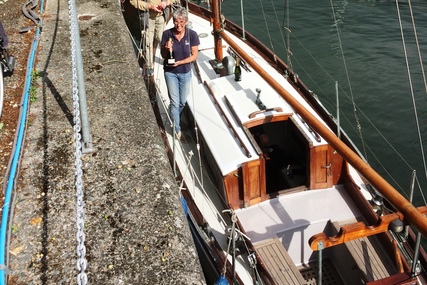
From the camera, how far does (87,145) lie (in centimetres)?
446

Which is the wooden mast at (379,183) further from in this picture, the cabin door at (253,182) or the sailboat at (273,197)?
the cabin door at (253,182)

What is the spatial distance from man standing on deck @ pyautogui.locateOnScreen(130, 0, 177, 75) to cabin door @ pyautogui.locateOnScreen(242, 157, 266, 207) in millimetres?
3717

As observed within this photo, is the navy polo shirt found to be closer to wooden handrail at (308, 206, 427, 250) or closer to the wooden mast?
the wooden mast

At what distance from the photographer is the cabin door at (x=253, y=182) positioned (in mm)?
5602

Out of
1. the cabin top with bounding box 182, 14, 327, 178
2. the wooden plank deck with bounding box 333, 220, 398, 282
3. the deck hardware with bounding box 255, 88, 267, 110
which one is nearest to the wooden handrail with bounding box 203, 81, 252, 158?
the cabin top with bounding box 182, 14, 327, 178

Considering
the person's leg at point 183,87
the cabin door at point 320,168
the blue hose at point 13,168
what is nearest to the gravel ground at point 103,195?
the blue hose at point 13,168

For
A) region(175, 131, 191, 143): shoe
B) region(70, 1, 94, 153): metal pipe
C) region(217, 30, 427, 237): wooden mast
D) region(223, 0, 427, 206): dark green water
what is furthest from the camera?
region(223, 0, 427, 206): dark green water

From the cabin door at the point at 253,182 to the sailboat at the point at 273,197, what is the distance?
1 centimetres

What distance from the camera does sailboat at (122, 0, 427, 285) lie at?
5160 millimetres

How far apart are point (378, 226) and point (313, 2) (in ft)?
50.3

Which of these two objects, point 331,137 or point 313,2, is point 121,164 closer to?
point 331,137

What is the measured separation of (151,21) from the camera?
9000 millimetres

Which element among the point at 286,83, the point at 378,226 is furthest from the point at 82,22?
the point at 378,226

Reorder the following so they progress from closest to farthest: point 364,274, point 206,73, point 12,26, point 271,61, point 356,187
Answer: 1. point 364,274
2. point 356,187
3. point 12,26
4. point 206,73
5. point 271,61
